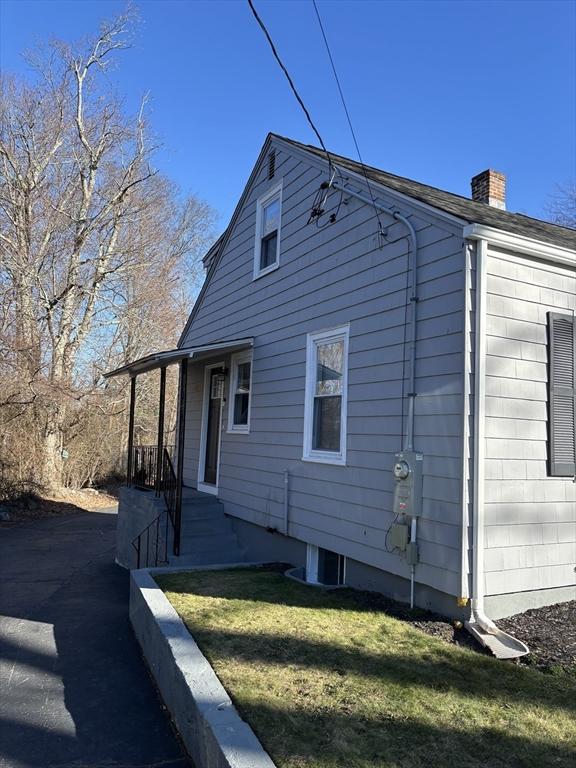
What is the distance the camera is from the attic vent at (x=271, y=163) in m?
9.04

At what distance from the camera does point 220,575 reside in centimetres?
646

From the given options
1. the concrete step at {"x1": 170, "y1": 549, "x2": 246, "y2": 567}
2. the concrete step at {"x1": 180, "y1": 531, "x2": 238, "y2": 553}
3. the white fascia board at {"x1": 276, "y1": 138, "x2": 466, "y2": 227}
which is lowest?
the concrete step at {"x1": 170, "y1": 549, "x2": 246, "y2": 567}

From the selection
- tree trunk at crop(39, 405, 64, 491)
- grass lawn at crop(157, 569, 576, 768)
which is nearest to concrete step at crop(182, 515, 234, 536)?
grass lawn at crop(157, 569, 576, 768)

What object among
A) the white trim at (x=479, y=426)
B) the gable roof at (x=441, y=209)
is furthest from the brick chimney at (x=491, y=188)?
the white trim at (x=479, y=426)

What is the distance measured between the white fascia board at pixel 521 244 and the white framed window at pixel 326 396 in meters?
2.09

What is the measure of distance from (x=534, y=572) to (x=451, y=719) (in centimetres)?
215

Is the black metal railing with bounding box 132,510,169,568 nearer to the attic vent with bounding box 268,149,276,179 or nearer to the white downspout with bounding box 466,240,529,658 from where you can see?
the white downspout with bounding box 466,240,529,658

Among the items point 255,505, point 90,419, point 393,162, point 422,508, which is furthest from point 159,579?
point 90,419

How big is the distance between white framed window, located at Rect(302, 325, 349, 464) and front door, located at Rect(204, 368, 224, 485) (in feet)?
11.2

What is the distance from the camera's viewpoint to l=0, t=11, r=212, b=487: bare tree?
16938 millimetres

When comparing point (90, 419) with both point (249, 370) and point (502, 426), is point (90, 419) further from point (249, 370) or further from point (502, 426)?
point (502, 426)

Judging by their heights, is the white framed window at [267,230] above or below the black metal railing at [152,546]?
above

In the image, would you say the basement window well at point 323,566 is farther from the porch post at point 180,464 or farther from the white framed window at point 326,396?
the porch post at point 180,464

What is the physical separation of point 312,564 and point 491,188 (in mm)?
6304
